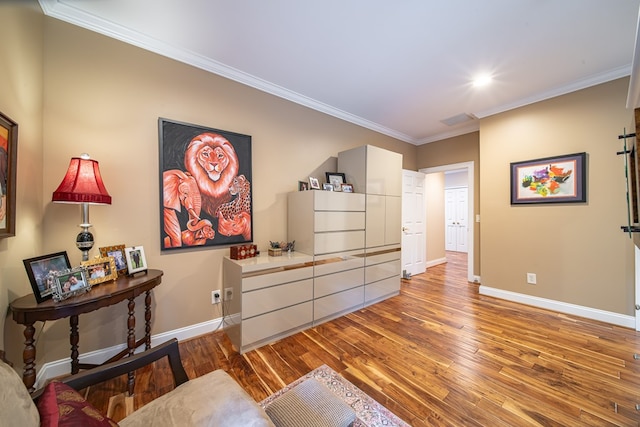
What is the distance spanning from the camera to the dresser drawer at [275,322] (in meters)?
2.09

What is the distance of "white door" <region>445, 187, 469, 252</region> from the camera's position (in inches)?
284

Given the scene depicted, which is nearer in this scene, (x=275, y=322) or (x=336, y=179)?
(x=275, y=322)

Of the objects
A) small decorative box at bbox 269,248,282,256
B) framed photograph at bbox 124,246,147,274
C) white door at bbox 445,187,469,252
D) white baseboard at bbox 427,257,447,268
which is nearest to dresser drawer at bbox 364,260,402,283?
small decorative box at bbox 269,248,282,256

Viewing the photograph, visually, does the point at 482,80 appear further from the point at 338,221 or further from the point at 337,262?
the point at 337,262

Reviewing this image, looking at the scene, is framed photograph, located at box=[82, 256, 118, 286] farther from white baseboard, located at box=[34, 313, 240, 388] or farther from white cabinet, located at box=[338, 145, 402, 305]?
white cabinet, located at box=[338, 145, 402, 305]

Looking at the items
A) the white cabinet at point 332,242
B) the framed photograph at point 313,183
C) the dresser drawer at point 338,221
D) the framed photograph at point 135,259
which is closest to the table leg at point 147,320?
the framed photograph at point 135,259

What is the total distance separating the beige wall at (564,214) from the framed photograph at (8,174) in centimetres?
477

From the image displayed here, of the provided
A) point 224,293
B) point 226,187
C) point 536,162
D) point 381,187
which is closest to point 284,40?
point 226,187

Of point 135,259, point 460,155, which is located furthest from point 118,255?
point 460,155

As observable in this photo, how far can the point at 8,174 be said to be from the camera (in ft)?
4.34

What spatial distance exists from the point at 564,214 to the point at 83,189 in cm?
479

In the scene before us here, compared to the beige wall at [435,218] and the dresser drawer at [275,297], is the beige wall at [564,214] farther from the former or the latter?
the dresser drawer at [275,297]

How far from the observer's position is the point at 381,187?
10.7ft

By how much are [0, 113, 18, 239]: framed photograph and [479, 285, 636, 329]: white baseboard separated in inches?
191
